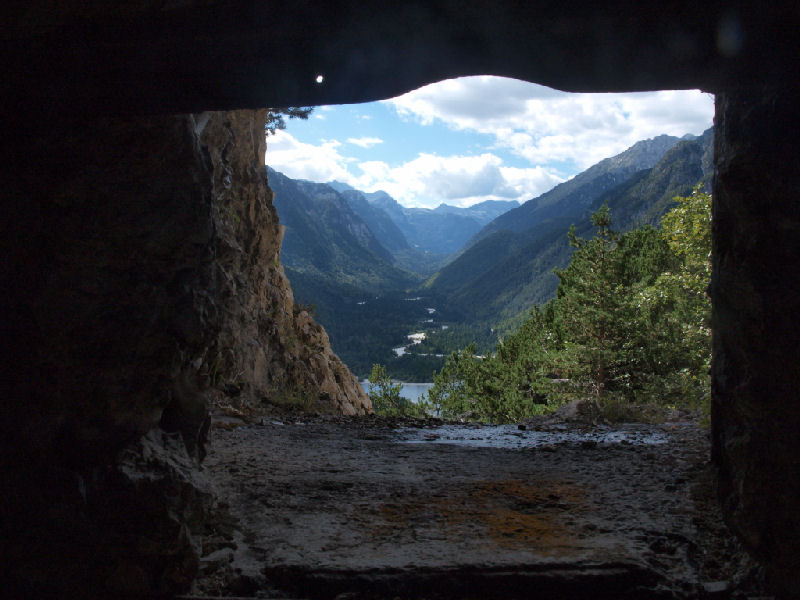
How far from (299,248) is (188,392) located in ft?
601

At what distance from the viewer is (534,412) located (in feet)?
60.4

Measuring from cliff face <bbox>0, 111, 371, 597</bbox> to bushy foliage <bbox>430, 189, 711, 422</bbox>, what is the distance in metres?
11.4

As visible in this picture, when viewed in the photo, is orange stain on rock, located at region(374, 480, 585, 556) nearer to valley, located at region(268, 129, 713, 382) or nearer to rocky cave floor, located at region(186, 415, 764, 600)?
rocky cave floor, located at region(186, 415, 764, 600)

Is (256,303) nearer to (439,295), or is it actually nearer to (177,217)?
(177,217)

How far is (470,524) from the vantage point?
12.0ft

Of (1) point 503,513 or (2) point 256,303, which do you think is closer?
(1) point 503,513

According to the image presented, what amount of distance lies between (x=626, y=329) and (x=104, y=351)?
616 inches

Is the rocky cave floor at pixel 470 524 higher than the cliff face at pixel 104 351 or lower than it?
lower

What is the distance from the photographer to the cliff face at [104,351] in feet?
9.14

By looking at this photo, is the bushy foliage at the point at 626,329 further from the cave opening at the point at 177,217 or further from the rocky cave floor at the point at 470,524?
the cave opening at the point at 177,217

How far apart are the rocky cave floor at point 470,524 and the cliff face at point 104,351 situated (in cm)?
53

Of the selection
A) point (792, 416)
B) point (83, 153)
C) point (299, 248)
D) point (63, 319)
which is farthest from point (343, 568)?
point (299, 248)

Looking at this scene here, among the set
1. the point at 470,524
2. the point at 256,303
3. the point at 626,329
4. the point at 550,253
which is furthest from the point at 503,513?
the point at 550,253

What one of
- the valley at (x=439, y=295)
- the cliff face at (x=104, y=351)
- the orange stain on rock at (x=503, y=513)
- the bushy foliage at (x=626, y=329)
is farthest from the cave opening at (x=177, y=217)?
the valley at (x=439, y=295)
